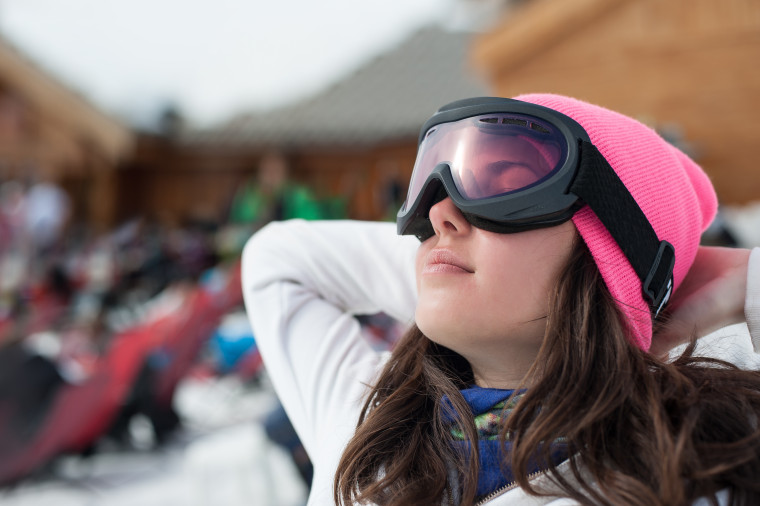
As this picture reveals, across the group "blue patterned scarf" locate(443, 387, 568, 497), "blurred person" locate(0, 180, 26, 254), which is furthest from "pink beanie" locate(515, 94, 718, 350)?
"blurred person" locate(0, 180, 26, 254)

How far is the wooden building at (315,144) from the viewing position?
42.0 ft

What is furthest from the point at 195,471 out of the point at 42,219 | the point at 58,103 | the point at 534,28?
the point at 58,103

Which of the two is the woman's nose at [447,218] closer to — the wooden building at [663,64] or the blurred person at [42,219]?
the wooden building at [663,64]

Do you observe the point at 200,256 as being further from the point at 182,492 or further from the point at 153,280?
the point at 182,492

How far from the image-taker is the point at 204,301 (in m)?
4.16

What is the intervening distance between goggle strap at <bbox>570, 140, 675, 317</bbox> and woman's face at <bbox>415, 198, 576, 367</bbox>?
2.5 inches

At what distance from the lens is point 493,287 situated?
1.04 metres

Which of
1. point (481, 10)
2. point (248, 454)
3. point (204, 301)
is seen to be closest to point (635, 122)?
point (248, 454)

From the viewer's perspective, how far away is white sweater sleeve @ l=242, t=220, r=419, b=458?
4.30 feet

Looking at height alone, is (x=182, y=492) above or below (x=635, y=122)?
below

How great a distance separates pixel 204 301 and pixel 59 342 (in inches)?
64.3

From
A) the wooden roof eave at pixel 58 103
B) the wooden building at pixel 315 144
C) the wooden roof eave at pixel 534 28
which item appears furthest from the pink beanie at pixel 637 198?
the wooden building at pixel 315 144

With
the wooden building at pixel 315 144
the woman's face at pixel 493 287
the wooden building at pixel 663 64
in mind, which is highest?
the woman's face at pixel 493 287

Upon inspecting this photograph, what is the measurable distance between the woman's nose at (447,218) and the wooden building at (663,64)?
5446mm
